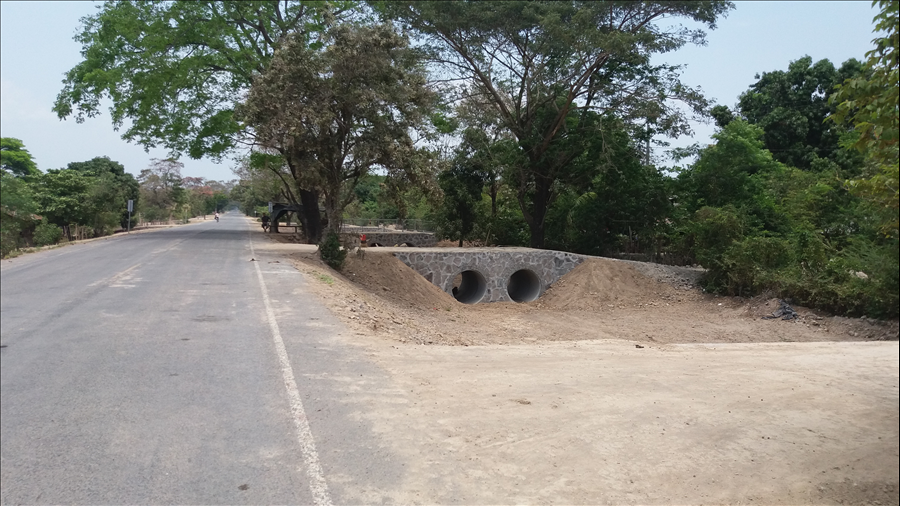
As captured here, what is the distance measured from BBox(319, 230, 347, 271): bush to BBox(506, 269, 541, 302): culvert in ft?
26.8

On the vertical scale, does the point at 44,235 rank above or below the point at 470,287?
above

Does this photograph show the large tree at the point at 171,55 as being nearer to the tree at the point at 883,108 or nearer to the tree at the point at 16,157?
the tree at the point at 16,157

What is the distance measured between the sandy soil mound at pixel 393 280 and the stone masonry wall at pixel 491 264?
3.79 feet

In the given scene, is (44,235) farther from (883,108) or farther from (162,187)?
(162,187)

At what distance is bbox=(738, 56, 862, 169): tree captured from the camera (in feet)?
107

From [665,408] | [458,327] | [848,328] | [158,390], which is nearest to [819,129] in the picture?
[848,328]

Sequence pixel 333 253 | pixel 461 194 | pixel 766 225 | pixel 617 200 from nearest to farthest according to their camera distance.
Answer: pixel 333 253
pixel 766 225
pixel 617 200
pixel 461 194

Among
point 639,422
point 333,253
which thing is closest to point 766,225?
point 333,253

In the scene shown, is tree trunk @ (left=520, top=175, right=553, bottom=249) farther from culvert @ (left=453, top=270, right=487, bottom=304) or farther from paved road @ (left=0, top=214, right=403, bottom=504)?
paved road @ (left=0, top=214, right=403, bottom=504)

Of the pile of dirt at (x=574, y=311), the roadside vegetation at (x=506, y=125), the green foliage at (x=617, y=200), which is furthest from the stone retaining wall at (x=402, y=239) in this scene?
the pile of dirt at (x=574, y=311)

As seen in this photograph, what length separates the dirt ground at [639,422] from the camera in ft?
14.3

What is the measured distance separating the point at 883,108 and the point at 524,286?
2462 centimetres

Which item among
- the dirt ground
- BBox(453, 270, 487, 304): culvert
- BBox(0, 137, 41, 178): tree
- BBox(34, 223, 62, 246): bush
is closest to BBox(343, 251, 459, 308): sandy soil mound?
BBox(453, 270, 487, 304): culvert

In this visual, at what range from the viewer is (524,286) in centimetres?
2773
